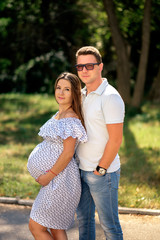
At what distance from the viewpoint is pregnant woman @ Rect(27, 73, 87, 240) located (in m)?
2.89

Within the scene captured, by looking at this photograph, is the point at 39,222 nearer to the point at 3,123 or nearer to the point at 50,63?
the point at 3,123

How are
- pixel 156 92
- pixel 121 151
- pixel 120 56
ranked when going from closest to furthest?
pixel 121 151 → pixel 120 56 → pixel 156 92

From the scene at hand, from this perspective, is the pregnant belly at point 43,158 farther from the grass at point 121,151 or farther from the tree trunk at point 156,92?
the tree trunk at point 156,92

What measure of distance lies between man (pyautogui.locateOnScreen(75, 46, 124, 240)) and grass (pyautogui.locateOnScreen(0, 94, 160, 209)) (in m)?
2.08

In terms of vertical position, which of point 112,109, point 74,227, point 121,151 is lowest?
point 121,151

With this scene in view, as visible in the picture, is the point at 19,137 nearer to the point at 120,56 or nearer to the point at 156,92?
the point at 120,56

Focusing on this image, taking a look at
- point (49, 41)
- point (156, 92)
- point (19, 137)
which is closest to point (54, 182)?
point (19, 137)

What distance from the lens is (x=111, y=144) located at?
109 inches

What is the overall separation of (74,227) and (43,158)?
1646 mm

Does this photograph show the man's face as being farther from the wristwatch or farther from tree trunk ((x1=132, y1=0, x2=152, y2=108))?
tree trunk ((x1=132, y1=0, x2=152, y2=108))

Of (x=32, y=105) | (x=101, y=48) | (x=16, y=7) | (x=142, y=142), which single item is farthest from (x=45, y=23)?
(x=142, y=142)

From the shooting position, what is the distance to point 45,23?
18.5m

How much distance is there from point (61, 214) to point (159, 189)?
2893 mm

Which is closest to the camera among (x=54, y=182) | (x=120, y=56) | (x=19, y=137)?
(x=54, y=182)
